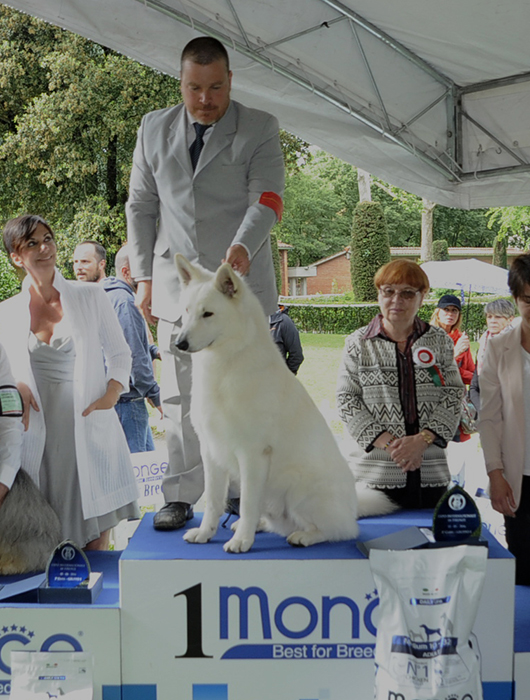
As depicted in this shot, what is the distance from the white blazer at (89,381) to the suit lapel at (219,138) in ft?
2.63

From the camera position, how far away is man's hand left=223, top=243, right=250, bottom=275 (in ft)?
7.77

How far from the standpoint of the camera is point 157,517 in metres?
2.48

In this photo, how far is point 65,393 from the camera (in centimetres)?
282

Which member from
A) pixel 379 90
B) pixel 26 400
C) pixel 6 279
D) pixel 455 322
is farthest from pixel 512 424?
pixel 6 279

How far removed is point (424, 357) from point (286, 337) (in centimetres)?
246

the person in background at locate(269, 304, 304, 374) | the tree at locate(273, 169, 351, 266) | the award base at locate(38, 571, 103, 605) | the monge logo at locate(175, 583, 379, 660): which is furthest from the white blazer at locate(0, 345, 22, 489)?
the tree at locate(273, 169, 351, 266)

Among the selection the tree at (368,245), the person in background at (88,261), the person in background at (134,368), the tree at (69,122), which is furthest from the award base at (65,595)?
the tree at (368,245)

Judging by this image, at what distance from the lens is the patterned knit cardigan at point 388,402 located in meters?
2.85

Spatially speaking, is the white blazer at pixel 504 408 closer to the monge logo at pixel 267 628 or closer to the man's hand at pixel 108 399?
the monge logo at pixel 267 628

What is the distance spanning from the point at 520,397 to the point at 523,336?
0.81 ft

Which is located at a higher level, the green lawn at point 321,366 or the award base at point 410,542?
the award base at point 410,542

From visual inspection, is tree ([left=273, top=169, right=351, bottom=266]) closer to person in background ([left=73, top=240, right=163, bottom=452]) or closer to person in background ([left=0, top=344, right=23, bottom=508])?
person in background ([left=73, top=240, right=163, bottom=452])

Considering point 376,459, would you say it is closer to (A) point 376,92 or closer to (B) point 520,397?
(B) point 520,397

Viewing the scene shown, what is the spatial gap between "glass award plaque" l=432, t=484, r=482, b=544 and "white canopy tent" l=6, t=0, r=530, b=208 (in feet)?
8.04
